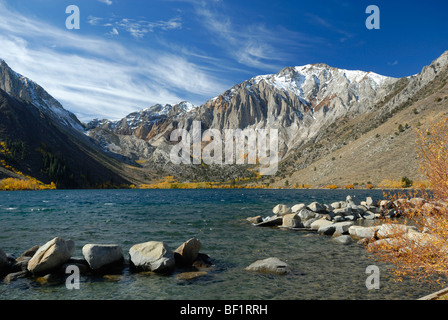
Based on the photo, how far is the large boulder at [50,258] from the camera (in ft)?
48.8

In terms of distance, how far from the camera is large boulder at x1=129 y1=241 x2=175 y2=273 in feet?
51.8

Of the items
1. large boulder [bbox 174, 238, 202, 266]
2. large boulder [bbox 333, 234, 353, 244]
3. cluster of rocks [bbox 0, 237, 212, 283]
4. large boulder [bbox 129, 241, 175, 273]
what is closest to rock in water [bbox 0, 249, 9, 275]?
cluster of rocks [bbox 0, 237, 212, 283]

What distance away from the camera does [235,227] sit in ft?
106

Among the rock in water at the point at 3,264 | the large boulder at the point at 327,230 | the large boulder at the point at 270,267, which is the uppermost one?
the rock in water at the point at 3,264

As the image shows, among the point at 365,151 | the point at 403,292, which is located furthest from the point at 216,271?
the point at 365,151

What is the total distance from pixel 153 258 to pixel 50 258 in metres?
5.45

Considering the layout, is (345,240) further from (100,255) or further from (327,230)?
(100,255)

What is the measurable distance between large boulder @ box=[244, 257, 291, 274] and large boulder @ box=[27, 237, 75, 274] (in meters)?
10.5

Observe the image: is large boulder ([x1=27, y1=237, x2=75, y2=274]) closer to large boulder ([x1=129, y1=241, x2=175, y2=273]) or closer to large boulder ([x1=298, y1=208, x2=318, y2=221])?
large boulder ([x1=129, y1=241, x2=175, y2=273])

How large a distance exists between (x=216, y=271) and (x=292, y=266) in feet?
15.3

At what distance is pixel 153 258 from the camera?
16.1 metres

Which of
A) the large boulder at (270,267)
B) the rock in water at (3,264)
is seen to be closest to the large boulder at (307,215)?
the large boulder at (270,267)

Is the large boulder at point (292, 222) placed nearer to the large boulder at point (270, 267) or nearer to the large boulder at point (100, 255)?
the large boulder at point (270, 267)
